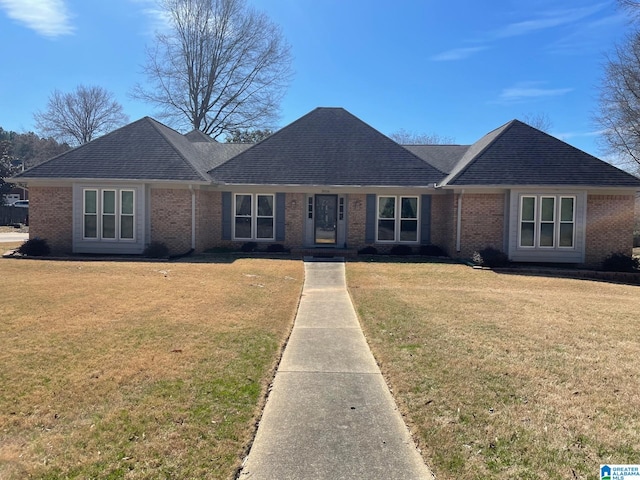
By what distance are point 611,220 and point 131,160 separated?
17.7m

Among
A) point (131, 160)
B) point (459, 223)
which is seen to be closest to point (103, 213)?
point (131, 160)

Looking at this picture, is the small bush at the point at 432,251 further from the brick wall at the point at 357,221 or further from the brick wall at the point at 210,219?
the brick wall at the point at 210,219

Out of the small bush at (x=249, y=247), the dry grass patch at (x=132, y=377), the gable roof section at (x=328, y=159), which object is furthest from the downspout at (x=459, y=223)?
the dry grass patch at (x=132, y=377)

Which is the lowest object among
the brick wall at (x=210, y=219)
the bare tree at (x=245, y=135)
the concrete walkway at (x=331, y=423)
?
the concrete walkway at (x=331, y=423)

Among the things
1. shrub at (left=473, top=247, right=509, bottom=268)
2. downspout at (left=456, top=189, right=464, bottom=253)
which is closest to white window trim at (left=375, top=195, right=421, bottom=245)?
downspout at (left=456, top=189, right=464, bottom=253)

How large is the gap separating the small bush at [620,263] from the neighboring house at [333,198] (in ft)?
1.66

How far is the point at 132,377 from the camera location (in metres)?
4.82

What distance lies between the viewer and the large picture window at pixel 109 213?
16766mm

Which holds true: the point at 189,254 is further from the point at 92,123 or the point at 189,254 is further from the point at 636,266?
the point at 92,123

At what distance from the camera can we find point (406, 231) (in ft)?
60.8

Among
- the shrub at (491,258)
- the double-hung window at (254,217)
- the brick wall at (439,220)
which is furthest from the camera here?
the double-hung window at (254,217)

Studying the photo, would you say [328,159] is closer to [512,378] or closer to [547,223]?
[547,223]

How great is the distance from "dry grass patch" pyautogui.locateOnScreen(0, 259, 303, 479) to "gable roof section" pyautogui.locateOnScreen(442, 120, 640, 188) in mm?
9955

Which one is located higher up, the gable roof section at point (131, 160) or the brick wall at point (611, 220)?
the gable roof section at point (131, 160)
